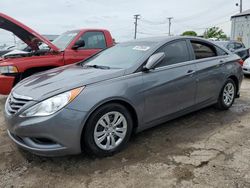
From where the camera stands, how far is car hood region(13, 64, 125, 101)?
2.92m

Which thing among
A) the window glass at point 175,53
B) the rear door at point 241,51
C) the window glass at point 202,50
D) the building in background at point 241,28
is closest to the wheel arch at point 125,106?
the window glass at point 175,53

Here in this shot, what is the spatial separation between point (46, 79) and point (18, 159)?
3.51 ft

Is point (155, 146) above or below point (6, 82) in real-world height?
below

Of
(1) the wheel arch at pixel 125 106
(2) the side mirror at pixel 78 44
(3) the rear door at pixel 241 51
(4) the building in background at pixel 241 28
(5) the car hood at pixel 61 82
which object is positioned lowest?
(1) the wheel arch at pixel 125 106

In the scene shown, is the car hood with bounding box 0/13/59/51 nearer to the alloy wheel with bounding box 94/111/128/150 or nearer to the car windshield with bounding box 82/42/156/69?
the car windshield with bounding box 82/42/156/69

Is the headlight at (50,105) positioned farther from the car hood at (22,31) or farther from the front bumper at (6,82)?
the car hood at (22,31)

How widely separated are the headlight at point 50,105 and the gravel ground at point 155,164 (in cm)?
67

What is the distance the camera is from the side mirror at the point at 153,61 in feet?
11.2

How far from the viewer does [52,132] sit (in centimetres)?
273

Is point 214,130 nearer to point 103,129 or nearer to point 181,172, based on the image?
point 181,172

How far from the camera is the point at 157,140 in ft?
12.0

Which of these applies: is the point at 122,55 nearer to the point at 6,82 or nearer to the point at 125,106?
the point at 125,106

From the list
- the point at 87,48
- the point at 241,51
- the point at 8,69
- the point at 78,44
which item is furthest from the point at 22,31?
the point at 241,51

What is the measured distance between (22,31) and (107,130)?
124 inches
